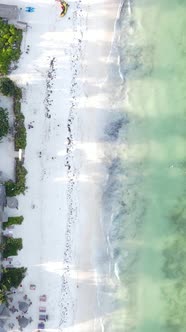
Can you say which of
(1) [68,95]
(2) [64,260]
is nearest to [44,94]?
(1) [68,95]

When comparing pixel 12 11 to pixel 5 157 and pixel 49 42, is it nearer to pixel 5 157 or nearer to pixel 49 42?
pixel 49 42

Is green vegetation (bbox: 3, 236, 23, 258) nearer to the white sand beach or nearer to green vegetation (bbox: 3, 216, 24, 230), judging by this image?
the white sand beach

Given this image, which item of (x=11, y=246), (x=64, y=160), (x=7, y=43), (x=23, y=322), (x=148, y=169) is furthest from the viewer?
(x=148, y=169)

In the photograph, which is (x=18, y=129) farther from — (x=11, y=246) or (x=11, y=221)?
(x=11, y=246)

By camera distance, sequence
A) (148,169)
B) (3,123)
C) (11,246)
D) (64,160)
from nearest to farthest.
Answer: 1. (3,123)
2. (11,246)
3. (64,160)
4. (148,169)

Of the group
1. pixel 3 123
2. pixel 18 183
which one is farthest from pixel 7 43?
pixel 18 183

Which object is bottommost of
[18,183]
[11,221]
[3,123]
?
[11,221]
